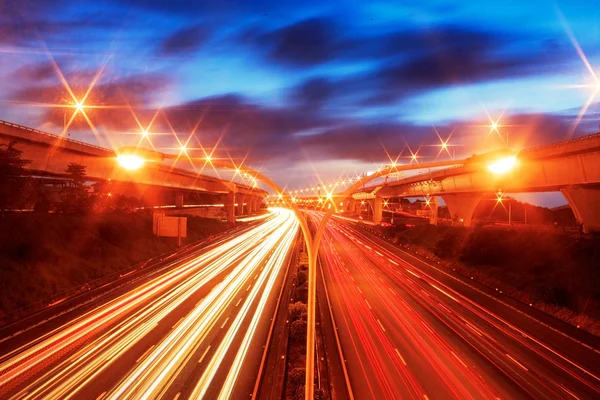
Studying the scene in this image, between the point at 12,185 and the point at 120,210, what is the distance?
23.5 m

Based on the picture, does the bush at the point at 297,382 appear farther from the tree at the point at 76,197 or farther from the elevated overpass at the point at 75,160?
the tree at the point at 76,197

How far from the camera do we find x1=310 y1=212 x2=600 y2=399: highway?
19531 mm

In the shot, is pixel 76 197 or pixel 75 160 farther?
pixel 76 197

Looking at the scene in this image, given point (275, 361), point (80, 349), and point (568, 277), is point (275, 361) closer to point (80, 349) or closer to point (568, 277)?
point (80, 349)

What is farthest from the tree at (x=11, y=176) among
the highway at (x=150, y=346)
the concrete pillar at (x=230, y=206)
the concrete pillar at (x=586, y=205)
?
the concrete pillar at (x=230, y=206)

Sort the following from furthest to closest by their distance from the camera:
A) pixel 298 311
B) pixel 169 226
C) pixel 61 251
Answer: pixel 169 226
pixel 61 251
pixel 298 311

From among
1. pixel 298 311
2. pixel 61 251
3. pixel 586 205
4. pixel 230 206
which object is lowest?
pixel 298 311

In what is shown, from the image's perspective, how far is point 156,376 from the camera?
19672 millimetres

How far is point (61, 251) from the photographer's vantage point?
40.7 meters

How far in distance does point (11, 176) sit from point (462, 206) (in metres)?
64.1

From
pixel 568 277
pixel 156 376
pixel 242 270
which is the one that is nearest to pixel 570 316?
pixel 568 277

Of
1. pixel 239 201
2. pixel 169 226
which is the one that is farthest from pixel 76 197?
pixel 239 201

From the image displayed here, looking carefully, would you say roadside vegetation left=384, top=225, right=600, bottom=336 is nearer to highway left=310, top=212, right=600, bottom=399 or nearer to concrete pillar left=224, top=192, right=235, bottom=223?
highway left=310, top=212, right=600, bottom=399

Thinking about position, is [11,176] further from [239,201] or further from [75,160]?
[239,201]
